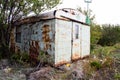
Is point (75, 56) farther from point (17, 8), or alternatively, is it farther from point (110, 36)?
point (110, 36)

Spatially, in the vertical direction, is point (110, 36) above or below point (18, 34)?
below

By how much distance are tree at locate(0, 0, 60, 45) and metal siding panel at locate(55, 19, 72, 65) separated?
155 centimetres

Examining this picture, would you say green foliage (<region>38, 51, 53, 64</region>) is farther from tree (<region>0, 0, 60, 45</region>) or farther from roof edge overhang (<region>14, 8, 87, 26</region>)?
tree (<region>0, 0, 60, 45</region>)

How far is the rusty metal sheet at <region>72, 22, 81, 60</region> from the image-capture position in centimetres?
930

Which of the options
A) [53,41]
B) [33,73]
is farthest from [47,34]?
[33,73]

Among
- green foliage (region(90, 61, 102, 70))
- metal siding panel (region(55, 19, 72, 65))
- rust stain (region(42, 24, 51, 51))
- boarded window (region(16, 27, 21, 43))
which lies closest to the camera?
metal siding panel (region(55, 19, 72, 65))

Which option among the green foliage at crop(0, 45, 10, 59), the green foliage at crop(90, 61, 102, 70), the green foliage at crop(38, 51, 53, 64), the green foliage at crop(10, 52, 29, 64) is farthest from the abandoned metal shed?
the green foliage at crop(90, 61, 102, 70)

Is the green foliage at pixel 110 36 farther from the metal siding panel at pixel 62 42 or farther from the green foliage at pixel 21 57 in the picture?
the green foliage at pixel 21 57

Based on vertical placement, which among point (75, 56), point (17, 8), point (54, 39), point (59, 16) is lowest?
point (75, 56)

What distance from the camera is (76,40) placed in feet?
31.4

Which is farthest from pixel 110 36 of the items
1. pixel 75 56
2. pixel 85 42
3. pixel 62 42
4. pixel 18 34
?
pixel 62 42

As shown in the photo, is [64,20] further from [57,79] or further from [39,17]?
[57,79]

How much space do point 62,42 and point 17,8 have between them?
10.1ft

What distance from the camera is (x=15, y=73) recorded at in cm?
752
